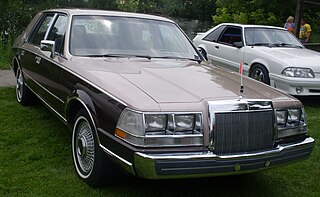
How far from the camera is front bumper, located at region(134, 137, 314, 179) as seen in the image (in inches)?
114

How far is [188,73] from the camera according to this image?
3941 millimetres

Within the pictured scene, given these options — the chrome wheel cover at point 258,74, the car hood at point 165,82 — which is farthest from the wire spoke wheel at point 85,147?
the chrome wheel cover at point 258,74

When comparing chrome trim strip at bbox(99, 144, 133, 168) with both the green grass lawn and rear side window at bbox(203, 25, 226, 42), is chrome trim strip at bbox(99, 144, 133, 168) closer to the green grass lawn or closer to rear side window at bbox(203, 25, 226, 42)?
the green grass lawn

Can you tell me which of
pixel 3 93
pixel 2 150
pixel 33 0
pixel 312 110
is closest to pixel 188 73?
pixel 2 150

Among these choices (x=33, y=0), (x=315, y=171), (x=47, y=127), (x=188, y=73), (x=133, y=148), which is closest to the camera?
(x=133, y=148)

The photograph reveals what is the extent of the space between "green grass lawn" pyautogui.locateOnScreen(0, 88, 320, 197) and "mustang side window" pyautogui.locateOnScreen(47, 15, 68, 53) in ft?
3.85

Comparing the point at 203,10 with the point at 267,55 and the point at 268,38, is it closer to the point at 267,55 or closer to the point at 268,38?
the point at 268,38

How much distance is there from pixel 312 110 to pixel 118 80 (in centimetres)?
474

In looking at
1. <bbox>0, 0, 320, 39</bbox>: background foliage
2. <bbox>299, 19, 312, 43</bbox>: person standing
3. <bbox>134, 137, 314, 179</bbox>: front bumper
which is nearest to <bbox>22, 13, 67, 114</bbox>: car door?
<bbox>134, 137, 314, 179</bbox>: front bumper

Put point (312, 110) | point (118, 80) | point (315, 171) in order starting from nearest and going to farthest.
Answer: point (118, 80)
point (315, 171)
point (312, 110)

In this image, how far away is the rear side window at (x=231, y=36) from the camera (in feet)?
29.8

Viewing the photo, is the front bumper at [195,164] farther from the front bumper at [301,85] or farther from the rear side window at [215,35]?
the rear side window at [215,35]

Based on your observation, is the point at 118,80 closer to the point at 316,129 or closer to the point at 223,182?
the point at 223,182

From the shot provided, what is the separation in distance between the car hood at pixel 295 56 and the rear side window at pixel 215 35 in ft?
5.42
